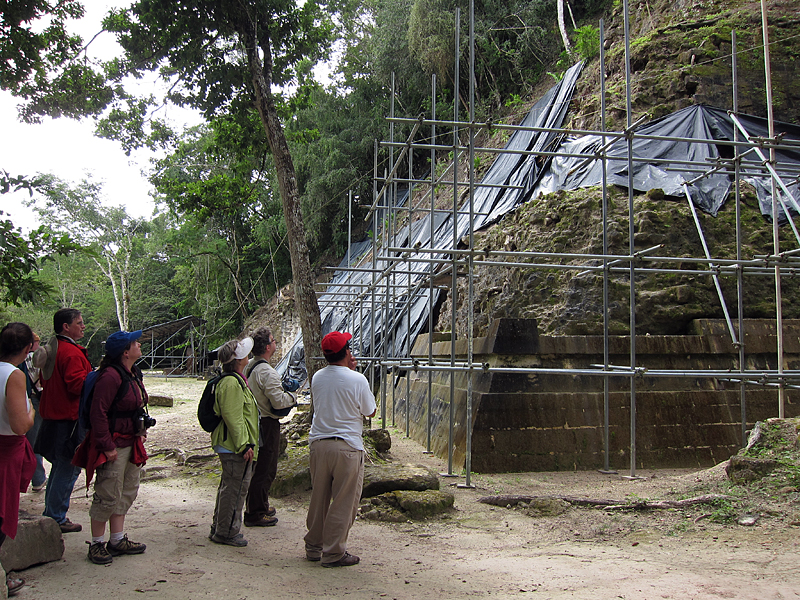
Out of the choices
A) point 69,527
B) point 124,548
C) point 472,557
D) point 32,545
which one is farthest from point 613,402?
point 32,545

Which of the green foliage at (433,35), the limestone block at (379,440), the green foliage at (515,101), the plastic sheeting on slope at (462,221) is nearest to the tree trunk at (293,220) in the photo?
the plastic sheeting on slope at (462,221)

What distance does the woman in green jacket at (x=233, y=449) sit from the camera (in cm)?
387

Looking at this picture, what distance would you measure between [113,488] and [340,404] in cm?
145

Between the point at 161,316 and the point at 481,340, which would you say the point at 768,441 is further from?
the point at 161,316

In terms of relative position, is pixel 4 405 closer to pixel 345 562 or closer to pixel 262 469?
pixel 262 469

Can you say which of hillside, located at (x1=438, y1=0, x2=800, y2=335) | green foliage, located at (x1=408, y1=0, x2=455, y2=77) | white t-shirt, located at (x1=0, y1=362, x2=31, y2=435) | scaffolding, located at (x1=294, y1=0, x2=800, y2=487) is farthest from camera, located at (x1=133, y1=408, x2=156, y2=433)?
green foliage, located at (x1=408, y1=0, x2=455, y2=77)

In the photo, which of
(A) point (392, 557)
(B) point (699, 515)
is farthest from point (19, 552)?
(B) point (699, 515)

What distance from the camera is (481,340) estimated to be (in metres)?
7.37

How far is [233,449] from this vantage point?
12.7 feet

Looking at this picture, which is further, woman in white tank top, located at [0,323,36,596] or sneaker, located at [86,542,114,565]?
sneaker, located at [86,542,114,565]

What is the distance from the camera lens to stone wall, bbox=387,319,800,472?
6641 millimetres

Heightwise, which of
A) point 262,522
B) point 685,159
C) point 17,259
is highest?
point 685,159

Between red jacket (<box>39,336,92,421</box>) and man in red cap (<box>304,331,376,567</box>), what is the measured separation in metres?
1.81

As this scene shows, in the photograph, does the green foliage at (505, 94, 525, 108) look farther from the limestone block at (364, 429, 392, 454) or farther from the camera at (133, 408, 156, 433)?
the camera at (133, 408, 156, 433)
